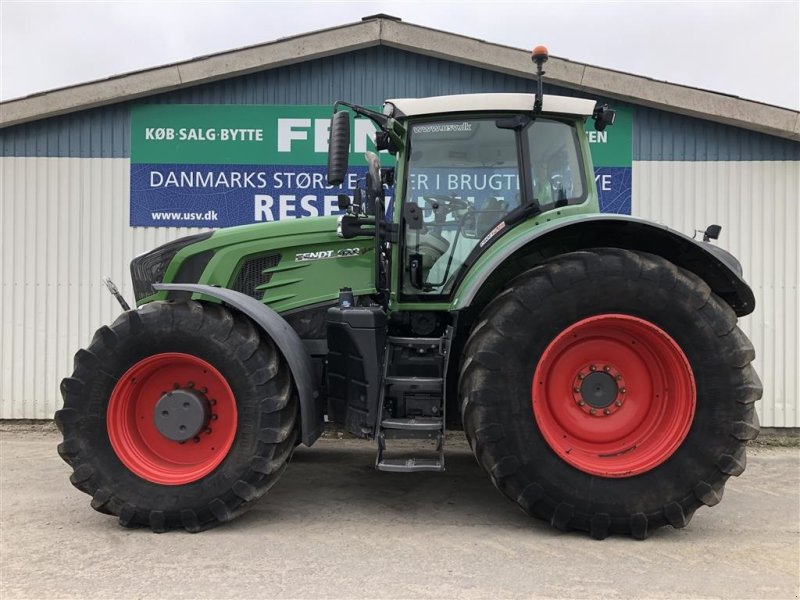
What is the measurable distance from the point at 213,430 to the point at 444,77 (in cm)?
460

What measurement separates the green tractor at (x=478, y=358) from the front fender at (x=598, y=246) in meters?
0.01

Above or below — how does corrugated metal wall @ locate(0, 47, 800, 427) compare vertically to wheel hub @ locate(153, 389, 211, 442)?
above

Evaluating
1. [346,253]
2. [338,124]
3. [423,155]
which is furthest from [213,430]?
[423,155]

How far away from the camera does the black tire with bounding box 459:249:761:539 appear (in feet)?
10.8

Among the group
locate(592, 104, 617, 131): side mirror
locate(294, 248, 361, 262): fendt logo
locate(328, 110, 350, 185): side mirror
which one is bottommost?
locate(294, 248, 361, 262): fendt logo

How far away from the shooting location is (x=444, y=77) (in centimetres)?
652

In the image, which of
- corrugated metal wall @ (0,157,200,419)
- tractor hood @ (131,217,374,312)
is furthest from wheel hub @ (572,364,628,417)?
corrugated metal wall @ (0,157,200,419)

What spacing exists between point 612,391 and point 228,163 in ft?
15.5

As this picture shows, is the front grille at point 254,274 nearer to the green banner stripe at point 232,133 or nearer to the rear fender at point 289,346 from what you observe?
the rear fender at point 289,346

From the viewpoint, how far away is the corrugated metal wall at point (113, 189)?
639cm

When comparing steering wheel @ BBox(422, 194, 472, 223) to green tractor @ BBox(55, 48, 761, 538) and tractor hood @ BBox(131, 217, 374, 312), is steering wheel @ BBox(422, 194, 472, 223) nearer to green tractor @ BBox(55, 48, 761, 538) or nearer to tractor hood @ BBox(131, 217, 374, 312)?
green tractor @ BBox(55, 48, 761, 538)

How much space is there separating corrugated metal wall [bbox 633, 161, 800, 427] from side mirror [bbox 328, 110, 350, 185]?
13.6ft

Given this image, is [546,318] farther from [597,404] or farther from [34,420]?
[34,420]

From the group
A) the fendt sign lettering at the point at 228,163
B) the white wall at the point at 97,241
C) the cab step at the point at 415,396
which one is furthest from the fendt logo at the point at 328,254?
the white wall at the point at 97,241
